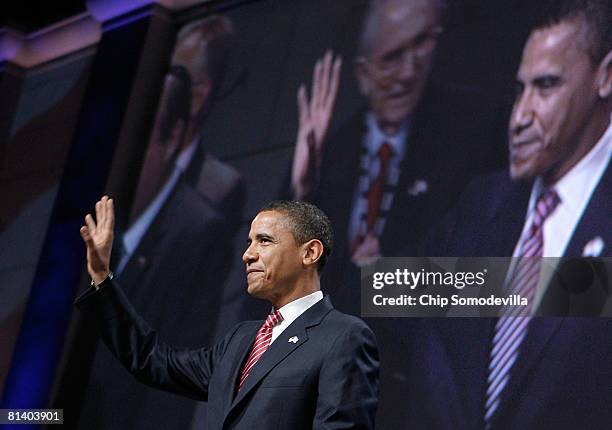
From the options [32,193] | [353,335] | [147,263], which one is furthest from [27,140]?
[353,335]

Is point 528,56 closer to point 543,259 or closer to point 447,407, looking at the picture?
point 543,259

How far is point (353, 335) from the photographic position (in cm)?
194

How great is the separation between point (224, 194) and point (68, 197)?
125 centimetres

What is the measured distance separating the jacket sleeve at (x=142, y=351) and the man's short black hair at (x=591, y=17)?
221 centimetres

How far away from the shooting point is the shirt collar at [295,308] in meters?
2.11

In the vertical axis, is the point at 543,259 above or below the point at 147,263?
below

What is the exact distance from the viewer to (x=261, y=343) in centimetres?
209

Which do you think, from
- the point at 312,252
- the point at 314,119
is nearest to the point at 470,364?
the point at 312,252

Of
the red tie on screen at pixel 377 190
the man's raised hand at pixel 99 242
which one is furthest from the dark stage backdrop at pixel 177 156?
the man's raised hand at pixel 99 242

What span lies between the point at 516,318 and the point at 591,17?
137 cm

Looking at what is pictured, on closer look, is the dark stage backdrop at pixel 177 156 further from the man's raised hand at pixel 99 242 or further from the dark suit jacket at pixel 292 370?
the man's raised hand at pixel 99 242

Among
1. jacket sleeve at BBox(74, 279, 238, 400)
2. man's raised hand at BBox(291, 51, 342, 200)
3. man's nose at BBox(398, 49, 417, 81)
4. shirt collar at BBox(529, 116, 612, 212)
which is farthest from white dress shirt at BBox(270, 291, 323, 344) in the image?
man's nose at BBox(398, 49, 417, 81)

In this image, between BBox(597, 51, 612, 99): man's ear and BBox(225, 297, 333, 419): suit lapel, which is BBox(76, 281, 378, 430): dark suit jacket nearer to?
BBox(225, 297, 333, 419): suit lapel

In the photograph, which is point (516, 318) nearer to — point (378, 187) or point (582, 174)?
point (582, 174)
